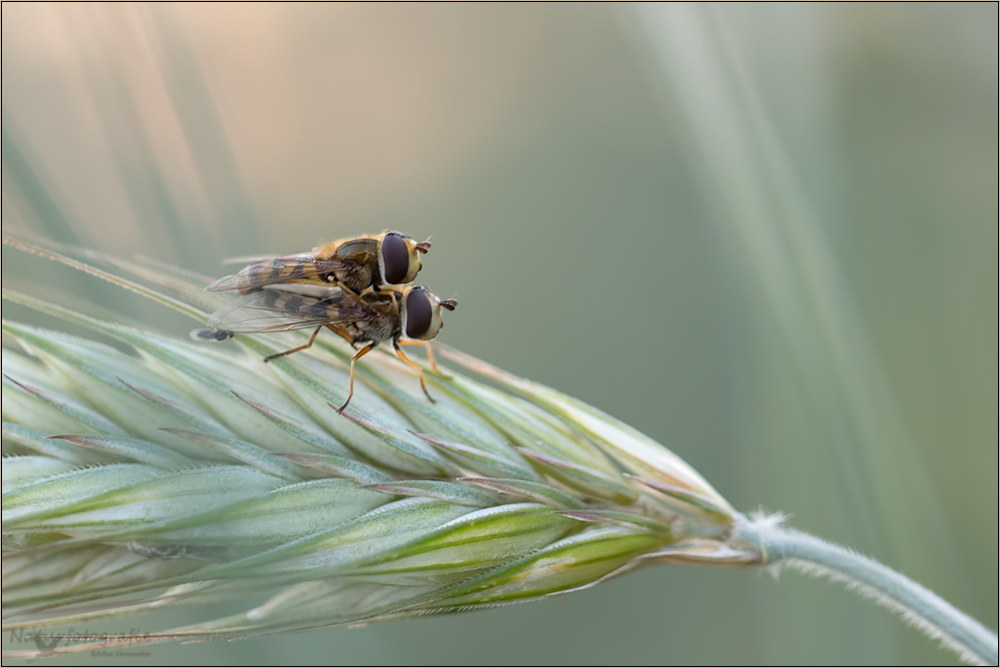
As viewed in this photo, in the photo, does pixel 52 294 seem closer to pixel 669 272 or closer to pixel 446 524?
pixel 446 524

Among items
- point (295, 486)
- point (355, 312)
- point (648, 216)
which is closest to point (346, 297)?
point (355, 312)

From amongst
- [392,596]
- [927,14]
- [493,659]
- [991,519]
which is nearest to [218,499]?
[392,596]

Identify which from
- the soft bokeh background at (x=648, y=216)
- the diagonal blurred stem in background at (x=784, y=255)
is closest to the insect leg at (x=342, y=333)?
the soft bokeh background at (x=648, y=216)

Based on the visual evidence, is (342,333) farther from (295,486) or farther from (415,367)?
(295,486)

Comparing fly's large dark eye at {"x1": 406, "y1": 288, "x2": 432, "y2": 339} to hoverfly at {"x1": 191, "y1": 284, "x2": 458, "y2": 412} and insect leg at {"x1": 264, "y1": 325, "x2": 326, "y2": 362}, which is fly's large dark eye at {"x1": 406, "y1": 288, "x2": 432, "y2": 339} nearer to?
hoverfly at {"x1": 191, "y1": 284, "x2": 458, "y2": 412}

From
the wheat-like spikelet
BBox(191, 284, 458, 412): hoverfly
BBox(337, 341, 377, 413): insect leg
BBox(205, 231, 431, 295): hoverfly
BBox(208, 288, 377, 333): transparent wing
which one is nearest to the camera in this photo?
the wheat-like spikelet

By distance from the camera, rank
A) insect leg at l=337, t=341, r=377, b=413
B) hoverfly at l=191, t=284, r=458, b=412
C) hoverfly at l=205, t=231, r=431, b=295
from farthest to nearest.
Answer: hoverfly at l=205, t=231, r=431, b=295 < hoverfly at l=191, t=284, r=458, b=412 < insect leg at l=337, t=341, r=377, b=413

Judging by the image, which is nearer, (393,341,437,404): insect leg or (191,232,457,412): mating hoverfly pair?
(393,341,437,404): insect leg

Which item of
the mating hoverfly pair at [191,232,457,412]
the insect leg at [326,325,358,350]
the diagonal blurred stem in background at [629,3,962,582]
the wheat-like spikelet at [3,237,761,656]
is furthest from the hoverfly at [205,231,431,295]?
the diagonal blurred stem in background at [629,3,962,582]
